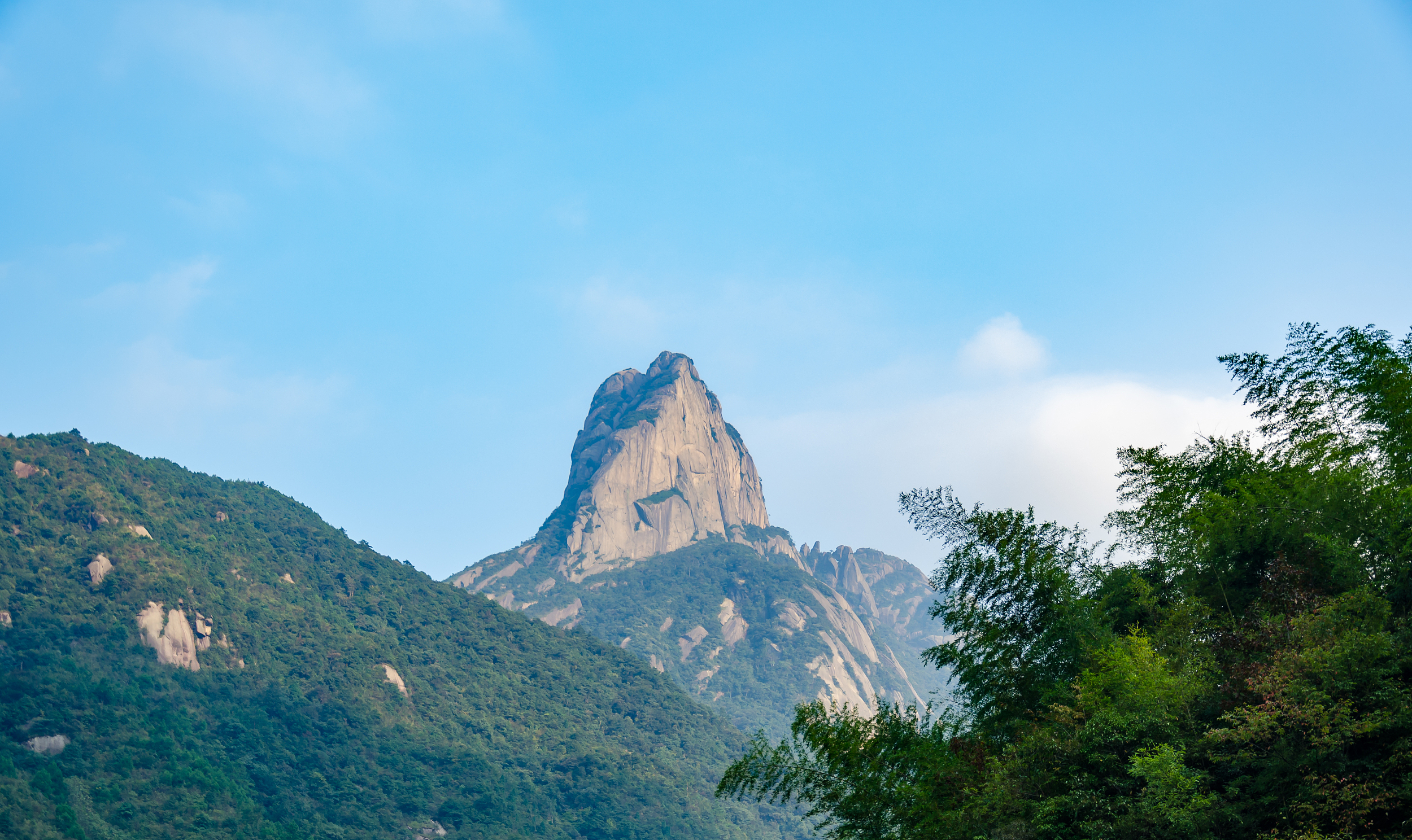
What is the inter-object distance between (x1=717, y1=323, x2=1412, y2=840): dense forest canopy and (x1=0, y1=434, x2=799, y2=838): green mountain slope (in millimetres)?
50685

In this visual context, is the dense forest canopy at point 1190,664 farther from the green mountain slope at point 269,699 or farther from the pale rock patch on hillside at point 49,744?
the pale rock patch on hillside at point 49,744

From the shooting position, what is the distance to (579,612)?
177875mm

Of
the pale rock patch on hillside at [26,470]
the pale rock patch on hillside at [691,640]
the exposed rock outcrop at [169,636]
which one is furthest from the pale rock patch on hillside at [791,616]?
the pale rock patch on hillside at [26,470]

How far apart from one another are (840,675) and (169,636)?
125647 millimetres

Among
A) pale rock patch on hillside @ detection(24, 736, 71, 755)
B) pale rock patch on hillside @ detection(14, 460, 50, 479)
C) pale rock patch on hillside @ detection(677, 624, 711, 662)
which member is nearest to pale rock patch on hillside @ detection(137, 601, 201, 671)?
pale rock patch on hillside @ detection(24, 736, 71, 755)

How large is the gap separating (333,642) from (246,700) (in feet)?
53.2

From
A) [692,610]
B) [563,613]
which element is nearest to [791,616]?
[692,610]

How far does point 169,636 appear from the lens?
76.2m

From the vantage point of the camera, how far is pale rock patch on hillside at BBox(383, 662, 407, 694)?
302 feet

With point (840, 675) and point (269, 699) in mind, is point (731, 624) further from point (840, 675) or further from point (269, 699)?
point (269, 699)

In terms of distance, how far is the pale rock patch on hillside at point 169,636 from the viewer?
74.9 meters

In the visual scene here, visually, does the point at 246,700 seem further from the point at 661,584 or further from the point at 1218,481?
the point at 661,584

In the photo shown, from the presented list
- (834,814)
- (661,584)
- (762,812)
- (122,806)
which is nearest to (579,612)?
(661,584)

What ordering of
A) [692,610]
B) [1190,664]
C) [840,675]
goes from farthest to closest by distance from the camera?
[692,610], [840,675], [1190,664]
